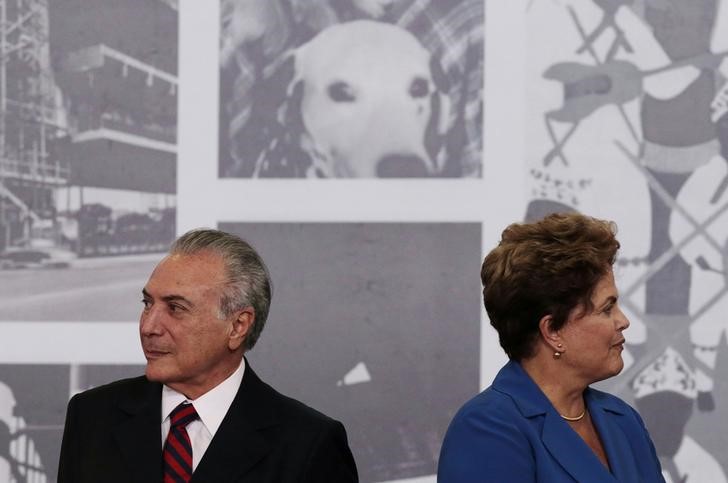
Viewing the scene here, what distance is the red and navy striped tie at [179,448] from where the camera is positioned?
74.8 inches

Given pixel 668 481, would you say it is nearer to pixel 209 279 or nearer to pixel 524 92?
pixel 524 92

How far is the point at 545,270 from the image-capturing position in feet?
6.16

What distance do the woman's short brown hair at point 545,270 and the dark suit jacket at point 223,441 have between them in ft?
1.27

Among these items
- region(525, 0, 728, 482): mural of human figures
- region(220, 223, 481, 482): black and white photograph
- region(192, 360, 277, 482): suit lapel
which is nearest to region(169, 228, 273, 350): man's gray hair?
region(192, 360, 277, 482): suit lapel

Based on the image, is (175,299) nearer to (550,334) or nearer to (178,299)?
(178,299)

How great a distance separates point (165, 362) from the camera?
1.91 meters

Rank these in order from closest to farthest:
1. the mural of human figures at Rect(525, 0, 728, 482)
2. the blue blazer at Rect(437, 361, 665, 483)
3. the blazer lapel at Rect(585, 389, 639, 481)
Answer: the blue blazer at Rect(437, 361, 665, 483), the blazer lapel at Rect(585, 389, 639, 481), the mural of human figures at Rect(525, 0, 728, 482)

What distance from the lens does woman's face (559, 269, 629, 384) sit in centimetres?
191

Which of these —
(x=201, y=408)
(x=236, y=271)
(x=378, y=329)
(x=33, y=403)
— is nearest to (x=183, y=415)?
(x=201, y=408)

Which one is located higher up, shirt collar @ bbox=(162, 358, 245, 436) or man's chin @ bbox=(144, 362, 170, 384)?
man's chin @ bbox=(144, 362, 170, 384)

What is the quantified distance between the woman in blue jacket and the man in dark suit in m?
0.27

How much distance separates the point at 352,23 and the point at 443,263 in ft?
2.24

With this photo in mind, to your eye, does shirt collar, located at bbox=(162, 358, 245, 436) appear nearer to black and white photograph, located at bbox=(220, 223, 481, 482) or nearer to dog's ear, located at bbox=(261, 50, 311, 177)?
black and white photograph, located at bbox=(220, 223, 481, 482)

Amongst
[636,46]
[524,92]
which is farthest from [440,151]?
[636,46]
